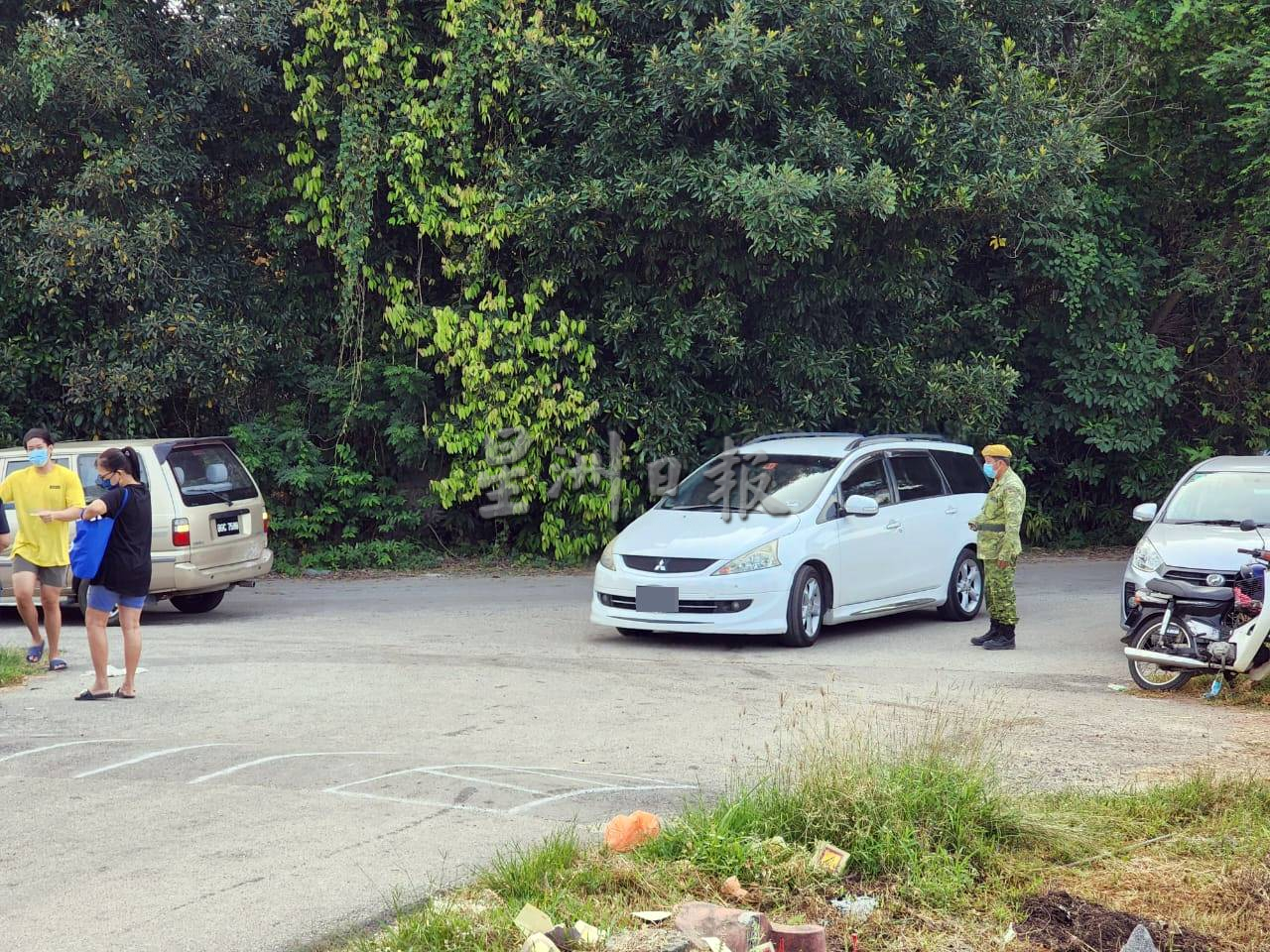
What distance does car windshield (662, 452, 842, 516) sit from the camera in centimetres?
1248

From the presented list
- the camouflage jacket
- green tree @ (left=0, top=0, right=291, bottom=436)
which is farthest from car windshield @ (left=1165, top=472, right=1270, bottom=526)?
green tree @ (left=0, top=0, right=291, bottom=436)

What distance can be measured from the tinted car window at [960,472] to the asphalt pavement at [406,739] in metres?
1.40

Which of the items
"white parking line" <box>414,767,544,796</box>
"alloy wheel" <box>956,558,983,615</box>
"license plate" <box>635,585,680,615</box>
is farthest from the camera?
"alloy wheel" <box>956,558,983,615</box>

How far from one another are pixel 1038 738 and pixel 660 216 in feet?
30.2

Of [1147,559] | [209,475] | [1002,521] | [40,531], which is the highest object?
[209,475]

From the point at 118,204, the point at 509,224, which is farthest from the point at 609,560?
the point at 118,204

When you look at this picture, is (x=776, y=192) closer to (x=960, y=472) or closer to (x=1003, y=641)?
(x=960, y=472)

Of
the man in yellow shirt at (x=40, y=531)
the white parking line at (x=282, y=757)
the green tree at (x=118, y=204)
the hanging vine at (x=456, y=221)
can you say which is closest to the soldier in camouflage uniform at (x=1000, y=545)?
the white parking line at (x=282, y=757)

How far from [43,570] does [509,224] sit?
24.4 feet

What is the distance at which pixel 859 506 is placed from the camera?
12266mm

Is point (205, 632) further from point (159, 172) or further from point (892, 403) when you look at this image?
point (892, 403)

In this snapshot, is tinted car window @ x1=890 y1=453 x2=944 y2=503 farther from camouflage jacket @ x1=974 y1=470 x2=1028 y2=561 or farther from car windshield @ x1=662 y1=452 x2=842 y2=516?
camouflage jacket @ x1=974 y1=470 x2=1028 y2=561

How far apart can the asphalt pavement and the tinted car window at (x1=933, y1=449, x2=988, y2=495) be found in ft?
4.60

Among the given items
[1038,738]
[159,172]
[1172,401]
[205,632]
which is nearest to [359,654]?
[205,632]
